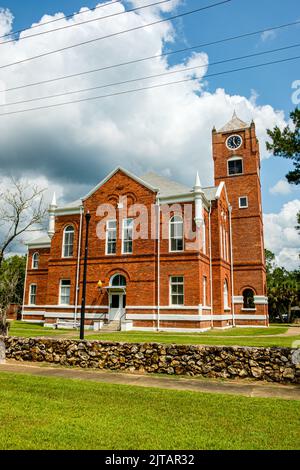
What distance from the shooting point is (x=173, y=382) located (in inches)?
383

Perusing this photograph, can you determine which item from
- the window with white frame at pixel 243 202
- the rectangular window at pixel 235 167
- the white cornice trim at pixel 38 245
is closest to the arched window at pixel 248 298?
the window with white frame at pixel 243 202

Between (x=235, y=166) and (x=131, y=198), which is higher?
(x=235, y=166)

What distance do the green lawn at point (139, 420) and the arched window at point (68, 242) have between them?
22.6 m

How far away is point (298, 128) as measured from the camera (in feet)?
38.0

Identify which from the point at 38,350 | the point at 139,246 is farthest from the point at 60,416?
the point at 139,246

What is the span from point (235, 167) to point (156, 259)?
1606 cm

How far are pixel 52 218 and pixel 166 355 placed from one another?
22.9m

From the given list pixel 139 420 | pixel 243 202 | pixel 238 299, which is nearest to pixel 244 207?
pixel 243 202

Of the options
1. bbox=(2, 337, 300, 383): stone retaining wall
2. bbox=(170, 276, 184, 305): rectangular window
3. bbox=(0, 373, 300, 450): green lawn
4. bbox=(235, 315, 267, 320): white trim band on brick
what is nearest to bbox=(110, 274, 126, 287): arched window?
bbox=(170, 276, 184, 305): rectangular window

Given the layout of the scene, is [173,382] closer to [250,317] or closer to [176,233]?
[176,233]

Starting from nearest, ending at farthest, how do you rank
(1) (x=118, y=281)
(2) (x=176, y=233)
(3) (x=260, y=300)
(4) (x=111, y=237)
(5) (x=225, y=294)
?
(2) (x=176, y=233) → (1) (x=118, y=281) → (4) (x=111, y=237) → (5) (x=225, y=294) → (3) (x=260, y=300)

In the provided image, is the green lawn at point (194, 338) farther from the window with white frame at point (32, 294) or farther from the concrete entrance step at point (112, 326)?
the window with white frame at point (32, 294)

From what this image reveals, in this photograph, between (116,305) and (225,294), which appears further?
(225,294)
